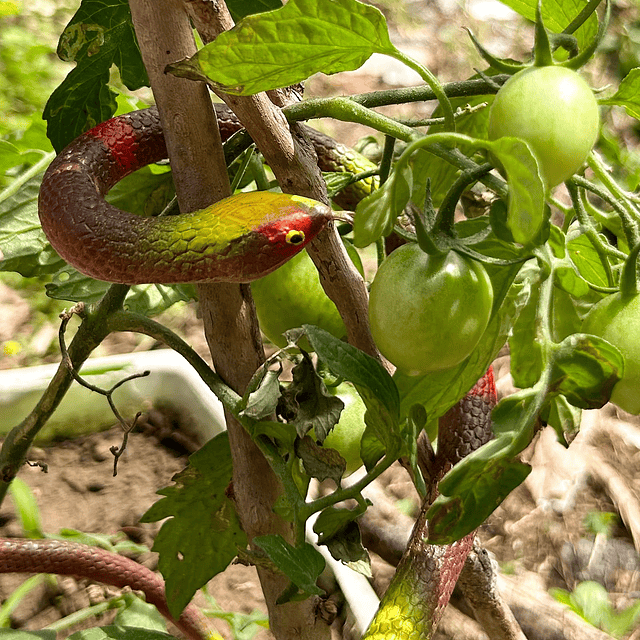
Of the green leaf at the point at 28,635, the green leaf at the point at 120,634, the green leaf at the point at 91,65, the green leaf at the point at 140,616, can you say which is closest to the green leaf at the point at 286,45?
the green leaf at the point at 91,65

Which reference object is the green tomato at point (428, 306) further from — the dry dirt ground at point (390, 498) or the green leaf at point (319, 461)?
the dry dirt ground at point (390, 498)

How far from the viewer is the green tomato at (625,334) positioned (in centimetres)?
37

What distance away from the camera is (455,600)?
1133mm

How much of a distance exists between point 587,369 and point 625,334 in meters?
0.05

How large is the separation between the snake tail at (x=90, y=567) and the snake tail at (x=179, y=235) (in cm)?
49

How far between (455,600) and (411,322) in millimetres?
928

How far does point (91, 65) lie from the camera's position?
0.58 metres

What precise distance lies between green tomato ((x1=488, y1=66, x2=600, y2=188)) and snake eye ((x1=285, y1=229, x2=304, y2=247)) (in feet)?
0.44

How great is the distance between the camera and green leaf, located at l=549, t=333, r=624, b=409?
0.33 metres

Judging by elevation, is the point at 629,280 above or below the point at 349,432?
above

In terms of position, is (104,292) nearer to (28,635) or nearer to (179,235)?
(179,235)

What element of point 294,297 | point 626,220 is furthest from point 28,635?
point 626,220

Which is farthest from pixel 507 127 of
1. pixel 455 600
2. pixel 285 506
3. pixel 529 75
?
pixel 455 600

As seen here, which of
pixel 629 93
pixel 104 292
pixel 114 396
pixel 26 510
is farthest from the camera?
pixel 114 396
